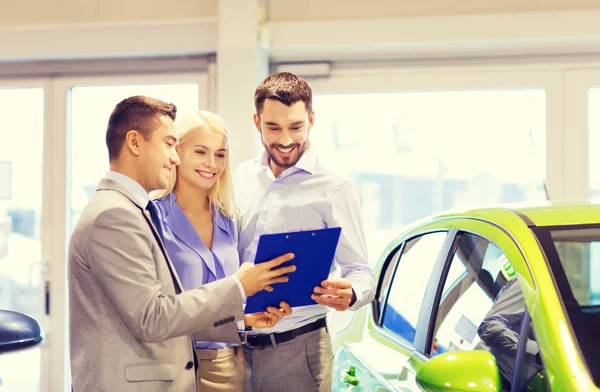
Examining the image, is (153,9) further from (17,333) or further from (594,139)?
(17,333)

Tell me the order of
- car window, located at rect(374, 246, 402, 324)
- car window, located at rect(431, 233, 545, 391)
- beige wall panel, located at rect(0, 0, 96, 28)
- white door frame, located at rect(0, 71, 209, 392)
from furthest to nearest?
white door frame, located at rect(0, 71, 209, 392) < beige wall panel, located at rect(0, 0, 96, 28) < car window, located at rect(374, 246, 402, 324) < car window, located at rect(431, 233, 545, 391)

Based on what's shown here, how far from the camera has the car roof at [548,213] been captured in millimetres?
1916

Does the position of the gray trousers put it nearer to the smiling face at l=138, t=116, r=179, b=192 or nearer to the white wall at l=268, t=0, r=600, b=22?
the smiling face at l=138, t=116, r=179, b=192

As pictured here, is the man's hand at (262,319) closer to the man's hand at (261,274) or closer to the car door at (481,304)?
the man's hand at (261,274)

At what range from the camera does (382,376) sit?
2.29 m

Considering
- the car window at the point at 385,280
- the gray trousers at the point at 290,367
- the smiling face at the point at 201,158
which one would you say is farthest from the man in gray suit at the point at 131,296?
the car window at the point at 385,280

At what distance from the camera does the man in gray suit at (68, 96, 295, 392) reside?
179cm

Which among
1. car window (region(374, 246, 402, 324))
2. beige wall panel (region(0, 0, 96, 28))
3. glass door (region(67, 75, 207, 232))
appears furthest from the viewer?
glass door (region(67, 75, 207, 232))

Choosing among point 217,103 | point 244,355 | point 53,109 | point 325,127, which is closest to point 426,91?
point 325,127

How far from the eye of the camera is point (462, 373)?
161 cm

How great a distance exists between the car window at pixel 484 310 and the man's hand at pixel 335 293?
27 centimetres

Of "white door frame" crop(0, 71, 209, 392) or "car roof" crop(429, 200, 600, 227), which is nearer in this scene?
"car roof" crop(429, 200, 600, 227)

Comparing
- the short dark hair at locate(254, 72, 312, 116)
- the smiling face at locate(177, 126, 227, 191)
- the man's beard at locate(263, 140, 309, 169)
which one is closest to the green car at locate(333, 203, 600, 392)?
the man's beard at locate(263, 140, 309, 169)

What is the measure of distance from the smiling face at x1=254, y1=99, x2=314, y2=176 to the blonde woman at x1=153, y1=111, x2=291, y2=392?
0.16 m
